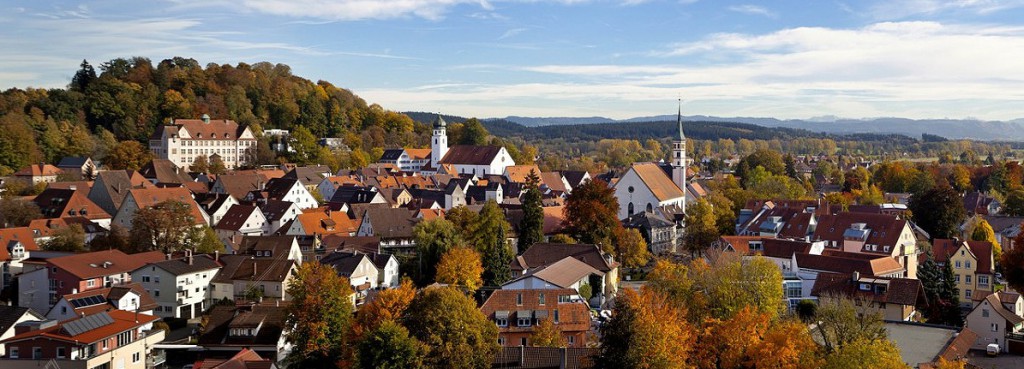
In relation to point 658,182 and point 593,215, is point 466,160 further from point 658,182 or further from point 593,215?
point 593,215

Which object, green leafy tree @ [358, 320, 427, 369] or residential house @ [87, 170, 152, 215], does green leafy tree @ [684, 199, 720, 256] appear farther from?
residential house @ [87, 170, 152, 215]

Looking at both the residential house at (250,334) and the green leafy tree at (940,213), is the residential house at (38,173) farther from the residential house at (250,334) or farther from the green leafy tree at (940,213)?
the green leafy tree at (940,213)

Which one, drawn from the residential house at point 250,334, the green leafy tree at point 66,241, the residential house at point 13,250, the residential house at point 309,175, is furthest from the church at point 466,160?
the residential house at point 250,334

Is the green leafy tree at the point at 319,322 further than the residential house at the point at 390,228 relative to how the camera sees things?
No

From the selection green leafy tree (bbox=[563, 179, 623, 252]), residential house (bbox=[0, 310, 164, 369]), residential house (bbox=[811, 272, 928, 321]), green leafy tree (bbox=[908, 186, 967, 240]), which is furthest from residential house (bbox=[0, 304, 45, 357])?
green leafy tree (bbox=[908, 186, 967, 240])

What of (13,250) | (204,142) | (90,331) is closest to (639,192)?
(13,250)

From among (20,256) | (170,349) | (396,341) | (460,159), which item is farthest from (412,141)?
(396,341)
